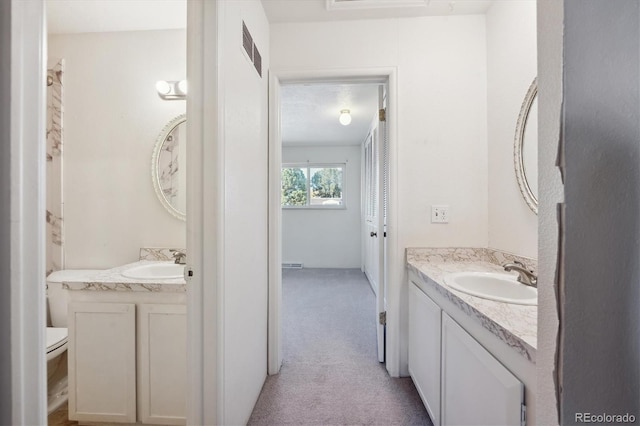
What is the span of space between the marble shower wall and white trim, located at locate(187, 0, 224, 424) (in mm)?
1456

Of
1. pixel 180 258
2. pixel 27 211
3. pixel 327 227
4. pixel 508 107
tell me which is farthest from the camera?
pixel 327 227

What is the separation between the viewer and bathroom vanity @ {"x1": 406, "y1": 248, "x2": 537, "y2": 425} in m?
0.75

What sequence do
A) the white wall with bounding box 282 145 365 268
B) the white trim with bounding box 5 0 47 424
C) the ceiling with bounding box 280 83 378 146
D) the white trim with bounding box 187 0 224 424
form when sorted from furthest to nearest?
the white wall with bounding box 282 145 365 268 < the ceiling with bounding box 280 83 378 146 < the white trim with bounding box 187 0 224 424 < the white trim with bounding box 5 0 47 424

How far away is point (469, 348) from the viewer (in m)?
0.99

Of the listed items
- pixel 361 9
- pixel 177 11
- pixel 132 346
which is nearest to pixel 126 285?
pixel 132 346

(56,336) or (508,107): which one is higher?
(508,107)

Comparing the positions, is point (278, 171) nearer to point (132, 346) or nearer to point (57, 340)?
point (132, 346)

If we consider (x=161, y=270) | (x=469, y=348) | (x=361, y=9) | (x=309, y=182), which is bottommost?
(x=469, y=348)

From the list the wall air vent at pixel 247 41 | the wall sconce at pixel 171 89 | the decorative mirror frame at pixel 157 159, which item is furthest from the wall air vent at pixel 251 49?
the decorative mirror frame at pixel 157 159

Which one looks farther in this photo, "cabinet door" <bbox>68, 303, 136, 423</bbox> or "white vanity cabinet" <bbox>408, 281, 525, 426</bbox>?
"cabinet door" <bbox>68, 303, 136, 423</bbox>

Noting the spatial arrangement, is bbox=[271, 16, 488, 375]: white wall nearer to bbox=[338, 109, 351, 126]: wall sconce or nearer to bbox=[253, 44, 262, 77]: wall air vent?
bbox=[253, 44, 262, 77]: wall air vent

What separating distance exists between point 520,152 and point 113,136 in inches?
101

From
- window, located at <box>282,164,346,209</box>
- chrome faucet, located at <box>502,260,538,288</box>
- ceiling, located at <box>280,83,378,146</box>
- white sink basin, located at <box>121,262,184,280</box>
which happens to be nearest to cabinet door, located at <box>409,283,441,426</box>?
chrome faucet, located at <box>502,260,538,288</box>

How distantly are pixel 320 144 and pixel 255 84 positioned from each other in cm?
361
